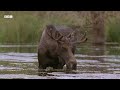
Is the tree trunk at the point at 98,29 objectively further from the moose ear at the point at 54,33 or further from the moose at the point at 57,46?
the moose ear at the point at 54,33

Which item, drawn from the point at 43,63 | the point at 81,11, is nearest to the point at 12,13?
the point at 81,11

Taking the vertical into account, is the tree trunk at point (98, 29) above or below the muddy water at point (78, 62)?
above

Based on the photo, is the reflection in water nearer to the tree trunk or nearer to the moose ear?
the tree trunk

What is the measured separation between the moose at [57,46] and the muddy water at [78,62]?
5.6 inches

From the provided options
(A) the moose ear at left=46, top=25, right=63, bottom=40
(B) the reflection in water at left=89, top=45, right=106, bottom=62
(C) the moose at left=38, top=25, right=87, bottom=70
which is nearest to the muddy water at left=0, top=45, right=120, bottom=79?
(B) the reflection in water at left=89, top=45, right=106, bottom=62

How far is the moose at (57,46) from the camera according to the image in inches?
314

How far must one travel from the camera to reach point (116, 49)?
7820mm

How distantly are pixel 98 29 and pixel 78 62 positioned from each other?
733mm

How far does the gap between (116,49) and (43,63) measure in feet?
3.80

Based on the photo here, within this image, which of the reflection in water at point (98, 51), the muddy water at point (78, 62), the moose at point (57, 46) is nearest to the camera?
the muddy water at point (78, 62)

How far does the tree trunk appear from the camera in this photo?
24.2 ft

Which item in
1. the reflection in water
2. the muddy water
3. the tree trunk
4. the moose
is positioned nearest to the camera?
the muddy water

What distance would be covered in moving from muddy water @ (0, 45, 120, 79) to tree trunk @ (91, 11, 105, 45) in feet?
0.48

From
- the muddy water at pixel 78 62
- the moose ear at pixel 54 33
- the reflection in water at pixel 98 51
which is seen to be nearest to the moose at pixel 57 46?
the moose ear at pixel 54 33
